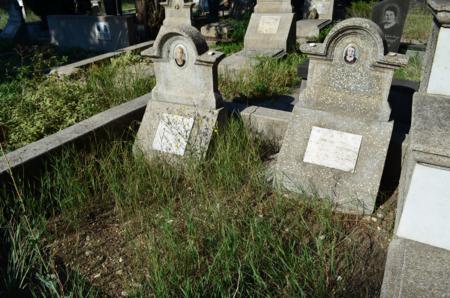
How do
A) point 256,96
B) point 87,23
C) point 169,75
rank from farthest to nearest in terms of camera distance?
1. point 87,23
2. point 256,96
3. point 169,75

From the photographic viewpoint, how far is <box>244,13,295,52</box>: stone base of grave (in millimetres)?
7336

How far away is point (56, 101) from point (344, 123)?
2.92 metres

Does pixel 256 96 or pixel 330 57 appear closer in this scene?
pixel 330 57

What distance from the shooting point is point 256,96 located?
4977 mm

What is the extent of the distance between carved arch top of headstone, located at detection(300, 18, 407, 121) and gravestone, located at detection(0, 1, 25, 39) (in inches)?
453

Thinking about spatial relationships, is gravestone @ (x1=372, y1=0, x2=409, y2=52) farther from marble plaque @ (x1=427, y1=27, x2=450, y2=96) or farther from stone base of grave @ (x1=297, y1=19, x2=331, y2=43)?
marble plaque @ (x1=427, y1=27, x2=450, y2=96)

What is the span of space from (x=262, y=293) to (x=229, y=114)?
209cm

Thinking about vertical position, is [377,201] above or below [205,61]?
below

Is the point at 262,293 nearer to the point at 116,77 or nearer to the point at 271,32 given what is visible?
the point at 116,77

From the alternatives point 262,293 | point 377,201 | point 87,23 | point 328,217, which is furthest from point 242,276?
point 87,23

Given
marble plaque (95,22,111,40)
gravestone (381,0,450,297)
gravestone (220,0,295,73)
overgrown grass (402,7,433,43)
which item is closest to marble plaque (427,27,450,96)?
gravestone (381,0,450,297)

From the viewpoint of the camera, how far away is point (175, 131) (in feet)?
11.4

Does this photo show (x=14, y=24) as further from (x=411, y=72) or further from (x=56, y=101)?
(x=411, y=72)

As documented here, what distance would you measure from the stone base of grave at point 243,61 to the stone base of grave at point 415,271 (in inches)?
151
